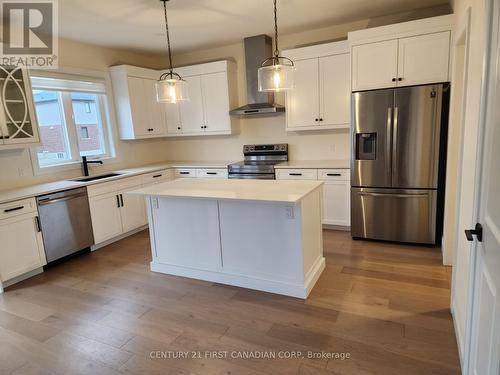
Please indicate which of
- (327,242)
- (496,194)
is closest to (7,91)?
(327,242)

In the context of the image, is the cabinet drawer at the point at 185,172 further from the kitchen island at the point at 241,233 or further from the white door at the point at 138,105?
the kitchen island at the point at 241,233

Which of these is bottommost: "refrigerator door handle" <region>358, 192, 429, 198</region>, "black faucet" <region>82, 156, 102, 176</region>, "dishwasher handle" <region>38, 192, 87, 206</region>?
"refrigerator door handle" <region>358, 192, 429, 198</region>

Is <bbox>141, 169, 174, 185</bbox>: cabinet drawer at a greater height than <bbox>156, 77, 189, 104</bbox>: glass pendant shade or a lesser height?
lesser

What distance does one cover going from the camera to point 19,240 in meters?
3.19

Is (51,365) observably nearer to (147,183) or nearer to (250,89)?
(147,183)

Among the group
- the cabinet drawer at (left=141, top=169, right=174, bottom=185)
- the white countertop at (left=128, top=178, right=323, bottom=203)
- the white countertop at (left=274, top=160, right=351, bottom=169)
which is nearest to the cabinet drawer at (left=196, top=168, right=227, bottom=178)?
the cabinet drawer at (left=141, top=169, right=174, bottom=185)

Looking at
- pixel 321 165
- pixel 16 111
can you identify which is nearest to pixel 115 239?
pixel 16 111

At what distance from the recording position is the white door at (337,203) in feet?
13.2

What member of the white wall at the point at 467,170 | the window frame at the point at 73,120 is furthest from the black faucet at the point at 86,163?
the white wall at the point at 467,170

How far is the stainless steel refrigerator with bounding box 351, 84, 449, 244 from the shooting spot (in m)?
3.30

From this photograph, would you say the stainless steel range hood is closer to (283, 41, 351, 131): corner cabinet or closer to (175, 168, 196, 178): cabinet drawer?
(283, 41, 351, 131): corner cabinet

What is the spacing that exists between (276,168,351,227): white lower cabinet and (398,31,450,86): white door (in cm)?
124

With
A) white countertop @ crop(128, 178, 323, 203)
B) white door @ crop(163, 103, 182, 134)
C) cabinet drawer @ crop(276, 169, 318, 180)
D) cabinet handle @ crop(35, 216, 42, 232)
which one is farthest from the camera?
white door @ crop(163, 103, 182, 134)

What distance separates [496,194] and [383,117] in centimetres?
249
